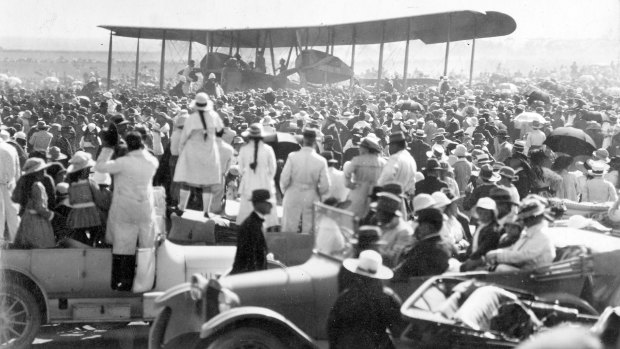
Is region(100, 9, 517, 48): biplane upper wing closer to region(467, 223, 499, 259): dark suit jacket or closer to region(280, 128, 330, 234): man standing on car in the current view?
region(280, 128, 330, 234): man standing on car

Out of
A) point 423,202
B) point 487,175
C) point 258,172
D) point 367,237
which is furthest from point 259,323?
point 487,175

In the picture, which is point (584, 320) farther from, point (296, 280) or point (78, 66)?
point (78, 66)

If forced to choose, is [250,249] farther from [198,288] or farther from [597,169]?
[597,169]

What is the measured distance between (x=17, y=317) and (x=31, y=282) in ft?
1.08

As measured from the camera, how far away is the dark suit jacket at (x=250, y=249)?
6.42 metres

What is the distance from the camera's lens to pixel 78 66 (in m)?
85.1

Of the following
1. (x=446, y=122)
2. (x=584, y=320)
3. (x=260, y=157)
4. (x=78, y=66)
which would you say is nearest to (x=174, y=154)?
(x=260, y=157)

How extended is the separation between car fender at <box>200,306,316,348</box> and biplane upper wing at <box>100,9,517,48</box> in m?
21.5

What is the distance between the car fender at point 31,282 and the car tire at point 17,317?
57 mm

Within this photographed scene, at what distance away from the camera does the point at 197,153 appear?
953 cm

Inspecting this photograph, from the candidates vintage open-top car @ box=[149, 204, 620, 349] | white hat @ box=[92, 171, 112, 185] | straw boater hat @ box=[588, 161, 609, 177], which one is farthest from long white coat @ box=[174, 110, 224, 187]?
straw boater hat @ box=[588, 161, 609, 177]

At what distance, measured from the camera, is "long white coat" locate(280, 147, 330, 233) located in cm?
904

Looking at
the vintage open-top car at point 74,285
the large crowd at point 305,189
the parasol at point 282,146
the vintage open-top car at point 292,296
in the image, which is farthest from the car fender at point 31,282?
the parasol at point 282,146

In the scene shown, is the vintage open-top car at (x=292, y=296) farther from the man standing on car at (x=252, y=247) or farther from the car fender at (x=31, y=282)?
the car fender at (x=31, y=282)
